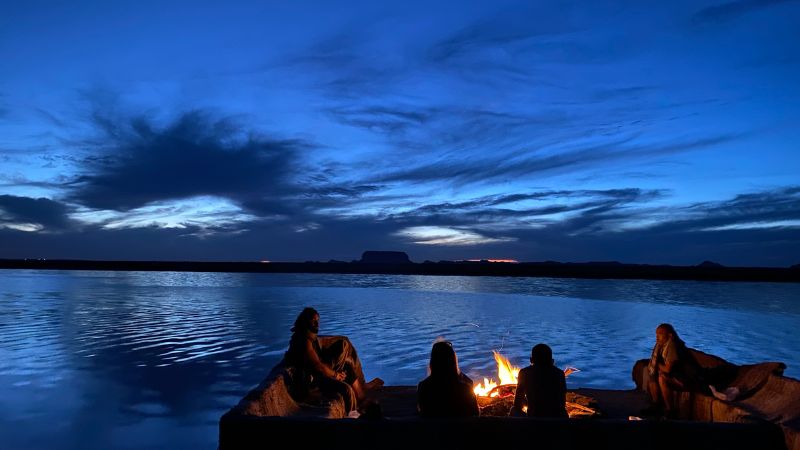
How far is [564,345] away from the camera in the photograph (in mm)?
18672

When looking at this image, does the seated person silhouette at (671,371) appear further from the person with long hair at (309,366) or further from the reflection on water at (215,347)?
the reflection on water at (215,347)

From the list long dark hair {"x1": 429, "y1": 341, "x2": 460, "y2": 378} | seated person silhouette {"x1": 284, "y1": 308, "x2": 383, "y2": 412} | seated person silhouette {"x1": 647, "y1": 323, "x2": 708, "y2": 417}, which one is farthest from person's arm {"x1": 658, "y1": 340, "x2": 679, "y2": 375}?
seated person silhouette {"x1": 284, "y1": 308, "x2": 383, "y2": 412}

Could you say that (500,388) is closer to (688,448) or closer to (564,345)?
(688,448)

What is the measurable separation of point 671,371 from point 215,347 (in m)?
13.1

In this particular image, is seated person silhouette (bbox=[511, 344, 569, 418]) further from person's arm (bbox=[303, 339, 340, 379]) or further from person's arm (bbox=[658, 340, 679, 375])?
person's arm (bbox=[303, 339, 340, 379])

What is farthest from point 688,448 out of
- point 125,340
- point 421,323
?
point 421,323

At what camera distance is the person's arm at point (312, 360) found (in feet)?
26.5

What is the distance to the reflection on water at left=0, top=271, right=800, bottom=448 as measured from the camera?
10.2m

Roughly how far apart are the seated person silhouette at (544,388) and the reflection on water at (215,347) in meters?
5.01

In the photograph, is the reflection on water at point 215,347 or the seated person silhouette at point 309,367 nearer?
the seated person silhouette at point 309,367

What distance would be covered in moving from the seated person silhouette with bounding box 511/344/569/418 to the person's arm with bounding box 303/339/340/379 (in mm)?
2911

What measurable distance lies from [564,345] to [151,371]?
1171 cm

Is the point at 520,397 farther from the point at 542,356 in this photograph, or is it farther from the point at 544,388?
the point at 542,356

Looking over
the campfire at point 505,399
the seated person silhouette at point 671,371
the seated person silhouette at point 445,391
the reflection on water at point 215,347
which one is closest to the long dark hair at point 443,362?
the seated person silhouette at point 445,391
